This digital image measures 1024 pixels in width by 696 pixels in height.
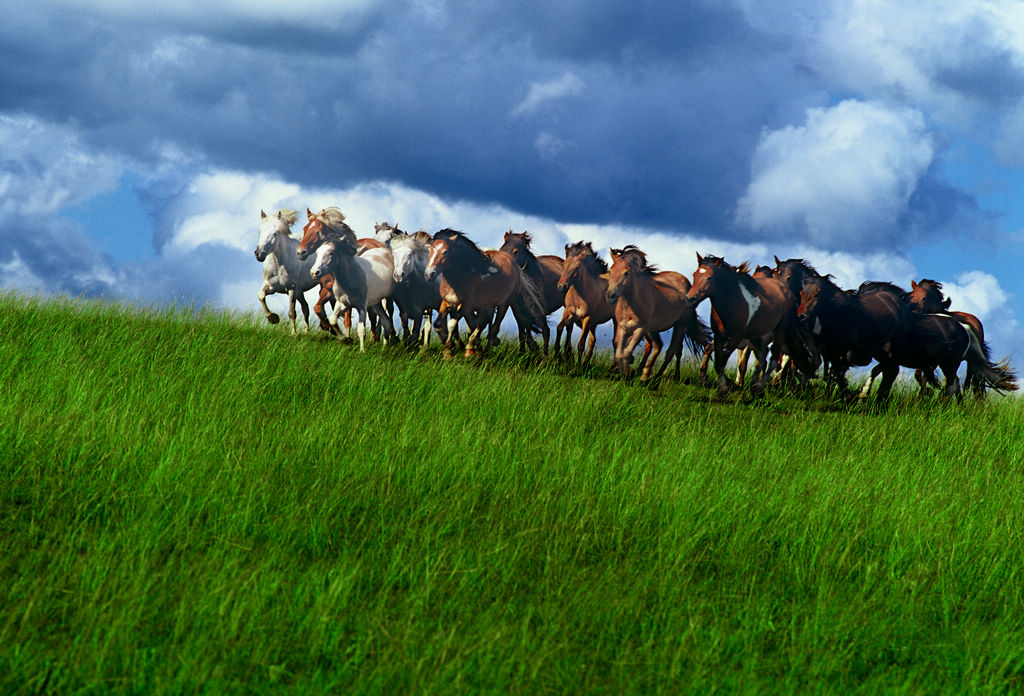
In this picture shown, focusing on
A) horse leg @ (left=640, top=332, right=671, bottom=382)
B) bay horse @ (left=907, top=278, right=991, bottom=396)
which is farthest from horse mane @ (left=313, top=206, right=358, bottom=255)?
bay horse @ (left=907, top=278, right=991, bottom=396)

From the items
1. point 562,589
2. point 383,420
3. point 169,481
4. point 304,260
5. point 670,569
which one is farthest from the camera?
point 304,260

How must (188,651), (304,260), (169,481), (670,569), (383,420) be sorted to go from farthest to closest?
(304,260), (383,420), (169,481), (670,569), (188,651)

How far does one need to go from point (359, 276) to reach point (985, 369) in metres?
12.1

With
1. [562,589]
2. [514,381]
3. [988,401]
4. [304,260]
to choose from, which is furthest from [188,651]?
[988,401]

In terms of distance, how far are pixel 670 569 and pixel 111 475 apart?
176 inches

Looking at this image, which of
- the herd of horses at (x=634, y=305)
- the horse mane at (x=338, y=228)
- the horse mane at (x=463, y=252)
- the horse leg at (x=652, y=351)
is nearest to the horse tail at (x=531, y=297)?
the herd of horses at (x=634, y=305)

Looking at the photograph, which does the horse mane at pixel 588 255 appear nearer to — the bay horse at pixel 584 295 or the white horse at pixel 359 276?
the bay horse at pixel 584 295

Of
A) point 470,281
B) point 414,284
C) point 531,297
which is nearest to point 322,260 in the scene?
point 414,284

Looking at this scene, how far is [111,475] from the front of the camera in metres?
7.08

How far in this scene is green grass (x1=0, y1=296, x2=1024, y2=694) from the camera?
494cm

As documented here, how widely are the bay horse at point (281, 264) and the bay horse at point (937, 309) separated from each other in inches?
461

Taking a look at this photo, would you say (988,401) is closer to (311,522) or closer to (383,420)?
(383,420)

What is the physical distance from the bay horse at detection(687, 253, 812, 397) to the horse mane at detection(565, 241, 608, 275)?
2.20m

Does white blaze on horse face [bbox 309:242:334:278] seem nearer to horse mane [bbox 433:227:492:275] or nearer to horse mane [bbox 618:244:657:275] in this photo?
horse mane [bbox 433:227:492:275]
